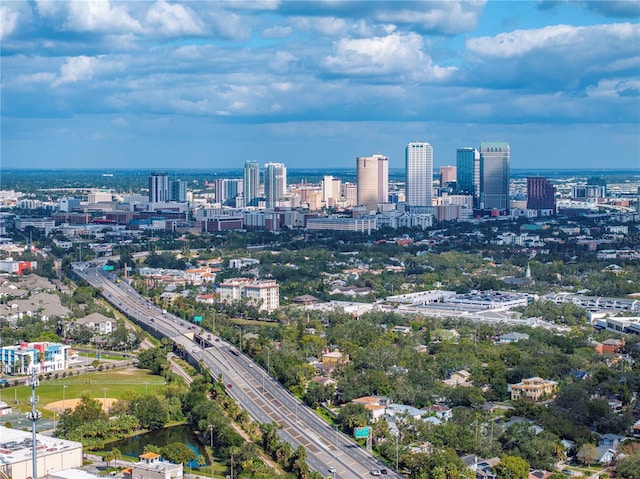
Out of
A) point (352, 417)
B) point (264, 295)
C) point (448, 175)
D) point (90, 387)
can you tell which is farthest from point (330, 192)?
point (352, 417)

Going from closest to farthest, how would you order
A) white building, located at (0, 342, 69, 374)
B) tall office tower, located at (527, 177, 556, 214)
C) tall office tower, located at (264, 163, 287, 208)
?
1. white building, located at (0, 342, 69, 374)
2. tall office tower, located at (264, 163, 287, 208)
3. tall office tower, located at (527, 177, 556, 214)

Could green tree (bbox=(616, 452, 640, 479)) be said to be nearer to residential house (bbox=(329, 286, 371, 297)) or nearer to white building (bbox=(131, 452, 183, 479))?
white building (bbox=(131, 452, 183, 479))

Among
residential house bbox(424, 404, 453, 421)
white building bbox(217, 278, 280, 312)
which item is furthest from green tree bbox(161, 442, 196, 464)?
white building bbox(217, 278, 280, 312)

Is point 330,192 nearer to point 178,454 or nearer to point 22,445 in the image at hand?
point 178,454

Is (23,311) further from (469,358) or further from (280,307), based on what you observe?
(469,358)

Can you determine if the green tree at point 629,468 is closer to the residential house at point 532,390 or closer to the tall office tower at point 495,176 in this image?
the residential house at point 532,390

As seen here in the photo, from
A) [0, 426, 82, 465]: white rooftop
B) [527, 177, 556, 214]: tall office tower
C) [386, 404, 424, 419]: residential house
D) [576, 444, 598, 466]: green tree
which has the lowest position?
[576, 444, 598, 466]: green tree
